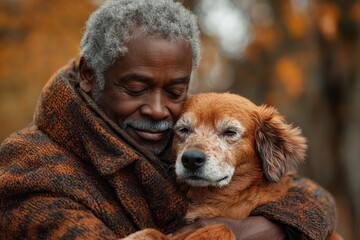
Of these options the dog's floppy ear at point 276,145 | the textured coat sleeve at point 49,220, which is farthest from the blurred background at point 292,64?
the textured coat sleeve at point 49,220

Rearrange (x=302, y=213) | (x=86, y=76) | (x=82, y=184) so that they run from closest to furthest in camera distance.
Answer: (x=82, y=184) < (x=302, y=213) < (x=86, y=76)

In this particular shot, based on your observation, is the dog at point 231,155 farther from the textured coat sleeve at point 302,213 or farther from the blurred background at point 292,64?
the blurred background at point 292,64

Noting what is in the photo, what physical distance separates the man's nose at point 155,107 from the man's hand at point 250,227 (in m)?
0.69

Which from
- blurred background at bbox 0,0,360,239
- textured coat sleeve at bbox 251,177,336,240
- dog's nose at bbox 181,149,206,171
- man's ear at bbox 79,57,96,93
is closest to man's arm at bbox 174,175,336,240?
textured coat sleeve at bbox 251,177,336,240

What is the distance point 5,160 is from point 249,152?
1521 mm

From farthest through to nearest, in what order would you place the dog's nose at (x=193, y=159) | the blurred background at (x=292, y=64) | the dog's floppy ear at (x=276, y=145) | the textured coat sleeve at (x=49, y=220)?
1. the blurred background at (x=292, y=64)
2. the dog's floppy ear at (x=276, y=145)
3. the dog's nose at (x=193, y=159)
4. the textured coat sleeve at (x=49, y=220)

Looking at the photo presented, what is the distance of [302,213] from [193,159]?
740 mm

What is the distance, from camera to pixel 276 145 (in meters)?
4.14

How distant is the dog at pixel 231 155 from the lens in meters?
3.81

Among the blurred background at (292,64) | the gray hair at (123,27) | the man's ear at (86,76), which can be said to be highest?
the gray hair at (123,27)

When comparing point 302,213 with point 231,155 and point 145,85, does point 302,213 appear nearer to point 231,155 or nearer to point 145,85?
point 231,155

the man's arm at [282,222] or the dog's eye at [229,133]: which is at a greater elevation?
the dog's eye at [229,133]

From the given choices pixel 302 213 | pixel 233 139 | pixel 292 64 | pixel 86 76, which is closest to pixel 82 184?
pixel 86 76

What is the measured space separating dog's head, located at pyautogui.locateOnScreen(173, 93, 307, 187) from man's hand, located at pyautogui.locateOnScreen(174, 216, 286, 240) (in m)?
0.25
